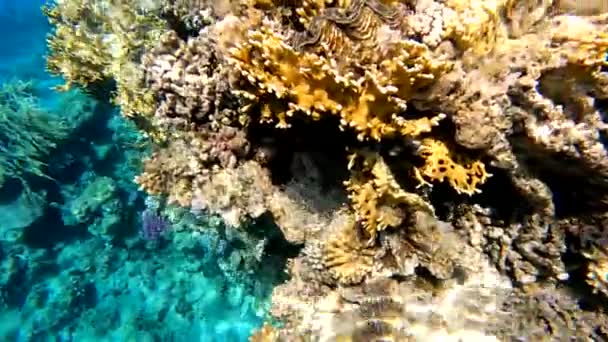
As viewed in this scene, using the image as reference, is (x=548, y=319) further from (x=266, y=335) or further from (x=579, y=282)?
(x=266, y=335)

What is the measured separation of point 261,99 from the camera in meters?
2.70

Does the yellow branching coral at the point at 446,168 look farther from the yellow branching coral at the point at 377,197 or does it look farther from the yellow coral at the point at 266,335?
the yellow coral at the point at 266,335

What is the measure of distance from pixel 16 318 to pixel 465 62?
474 inches

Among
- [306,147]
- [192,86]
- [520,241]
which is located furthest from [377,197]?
[192,86]

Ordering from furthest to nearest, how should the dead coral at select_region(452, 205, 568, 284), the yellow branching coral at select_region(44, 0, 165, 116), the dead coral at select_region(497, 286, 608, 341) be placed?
the yellow branching coral at select_region(44, 0, 165, 116), the dead coral at select_region(452, 205, 568, 284), the dead coral at select_region(497, 286, 608, 341)

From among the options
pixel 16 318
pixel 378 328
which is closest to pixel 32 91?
pixel 16 318

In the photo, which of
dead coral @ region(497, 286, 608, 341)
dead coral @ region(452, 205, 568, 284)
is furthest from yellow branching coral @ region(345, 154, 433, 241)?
dead coral @ region(497, 286, 608, 341)

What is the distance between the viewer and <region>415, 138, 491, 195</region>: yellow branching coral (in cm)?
267

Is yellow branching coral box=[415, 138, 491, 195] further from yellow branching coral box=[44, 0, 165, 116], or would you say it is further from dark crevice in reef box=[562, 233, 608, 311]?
yellow branching coral box=[44, 0, 165, 116]

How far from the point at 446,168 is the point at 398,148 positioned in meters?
0.33

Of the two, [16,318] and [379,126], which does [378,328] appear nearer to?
[379,126]

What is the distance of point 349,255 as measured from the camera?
9.68 feet

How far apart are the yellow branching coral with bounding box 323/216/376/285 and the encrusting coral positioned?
0.01 m

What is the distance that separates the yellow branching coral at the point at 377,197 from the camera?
8.50 ft
